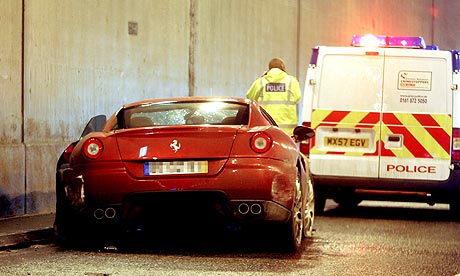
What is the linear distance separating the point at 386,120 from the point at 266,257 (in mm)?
4270

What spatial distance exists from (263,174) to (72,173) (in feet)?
4.83

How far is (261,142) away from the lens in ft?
26.5

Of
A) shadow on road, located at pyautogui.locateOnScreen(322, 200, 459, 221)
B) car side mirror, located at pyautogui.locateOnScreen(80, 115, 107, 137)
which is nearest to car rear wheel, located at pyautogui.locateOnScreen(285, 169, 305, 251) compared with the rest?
car side mirror, located at pyautogui.locateOnScreen(80, 115, 107, 137)

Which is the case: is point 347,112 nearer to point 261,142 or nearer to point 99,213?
point 261,142

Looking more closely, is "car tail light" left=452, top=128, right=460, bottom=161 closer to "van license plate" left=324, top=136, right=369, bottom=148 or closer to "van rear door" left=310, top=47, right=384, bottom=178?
"van rear door" left=310, top=47, right=384, bottom=178

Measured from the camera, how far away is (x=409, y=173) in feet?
38.9

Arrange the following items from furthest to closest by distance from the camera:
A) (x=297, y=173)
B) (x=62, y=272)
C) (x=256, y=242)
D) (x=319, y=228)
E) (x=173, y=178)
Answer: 1. (x=319, y=228)
2. (x=256, y=242)
3. (x=297, y=173)
4. (x=173, y=178)
5. (x=62, y=272)

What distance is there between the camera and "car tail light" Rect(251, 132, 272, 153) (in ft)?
26.4

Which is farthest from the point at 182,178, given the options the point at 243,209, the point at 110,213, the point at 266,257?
the point at 266,257

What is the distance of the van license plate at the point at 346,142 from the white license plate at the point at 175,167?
4.33 metres

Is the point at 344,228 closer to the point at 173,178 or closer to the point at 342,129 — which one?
the point at 342,129

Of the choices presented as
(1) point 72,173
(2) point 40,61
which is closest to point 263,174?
(1) point 72,173

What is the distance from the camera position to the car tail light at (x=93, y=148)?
26.6ft

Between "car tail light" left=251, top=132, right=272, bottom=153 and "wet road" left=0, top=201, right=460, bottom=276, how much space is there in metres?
0.81
